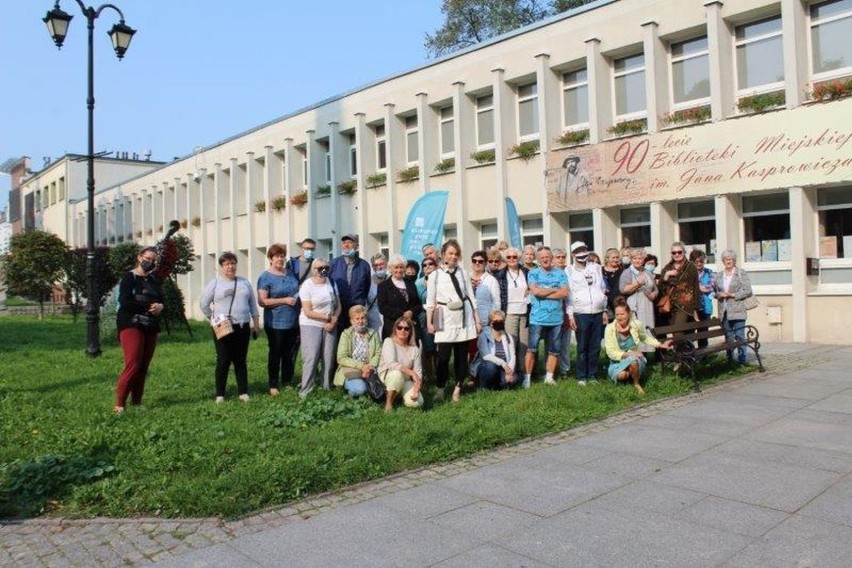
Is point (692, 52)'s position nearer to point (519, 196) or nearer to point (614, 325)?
point (519, 196)

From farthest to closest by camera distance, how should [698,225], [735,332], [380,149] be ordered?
[380,149] < [698,225] < [735,332]

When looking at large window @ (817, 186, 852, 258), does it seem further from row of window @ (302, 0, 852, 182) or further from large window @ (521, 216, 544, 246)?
large window @ (521, 216, 544, 246)

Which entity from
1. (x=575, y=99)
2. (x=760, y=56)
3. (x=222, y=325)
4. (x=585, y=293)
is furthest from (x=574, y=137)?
(x=222, y=325)

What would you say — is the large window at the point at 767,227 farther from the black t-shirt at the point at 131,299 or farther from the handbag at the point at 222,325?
the black t-shirt at the point at 131,299

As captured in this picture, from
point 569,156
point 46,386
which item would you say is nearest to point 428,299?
point 46,386

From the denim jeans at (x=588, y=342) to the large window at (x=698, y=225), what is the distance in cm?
802

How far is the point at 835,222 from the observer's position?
14641 mm

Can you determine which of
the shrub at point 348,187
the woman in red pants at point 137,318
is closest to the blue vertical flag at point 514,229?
the woman in red pants at point 137,318

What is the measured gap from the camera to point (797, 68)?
1439 centimetres

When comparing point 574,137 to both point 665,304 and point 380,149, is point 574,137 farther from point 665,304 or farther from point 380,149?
point 380,149

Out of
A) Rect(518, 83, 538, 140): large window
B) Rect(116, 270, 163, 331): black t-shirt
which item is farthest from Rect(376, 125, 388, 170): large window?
Rect(116, 270, 163, 331): black t-shirt

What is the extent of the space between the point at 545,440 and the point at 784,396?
11.5ft

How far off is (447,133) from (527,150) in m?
3.97

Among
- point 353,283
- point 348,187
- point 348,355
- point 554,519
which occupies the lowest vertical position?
point 554,519
